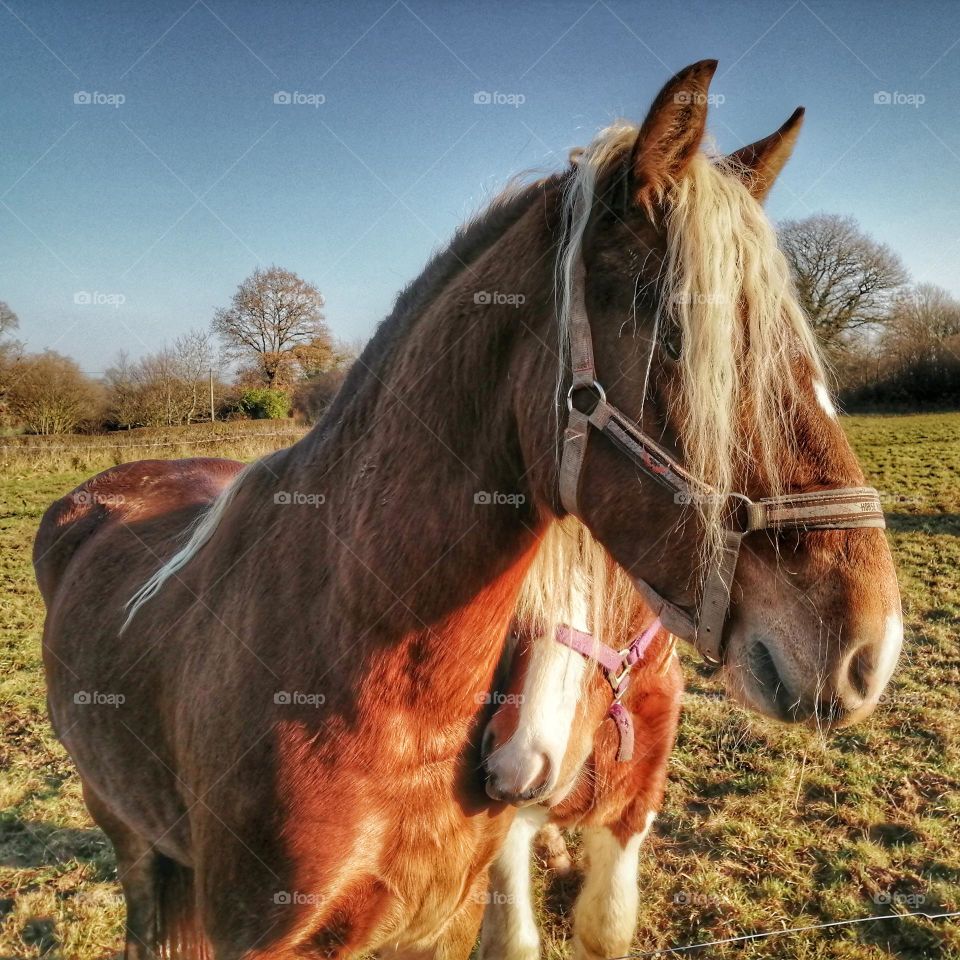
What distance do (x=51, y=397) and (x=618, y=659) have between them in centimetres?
1856

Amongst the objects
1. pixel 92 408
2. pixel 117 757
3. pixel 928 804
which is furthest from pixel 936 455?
pixel 92 408

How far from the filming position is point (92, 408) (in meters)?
16.9

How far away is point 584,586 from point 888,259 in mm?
10353

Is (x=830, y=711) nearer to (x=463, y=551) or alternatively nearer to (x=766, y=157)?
(x=463, y=551)

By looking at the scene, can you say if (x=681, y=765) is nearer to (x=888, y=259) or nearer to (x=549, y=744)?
(x=549, y=744)

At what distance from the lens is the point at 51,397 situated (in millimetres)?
16594

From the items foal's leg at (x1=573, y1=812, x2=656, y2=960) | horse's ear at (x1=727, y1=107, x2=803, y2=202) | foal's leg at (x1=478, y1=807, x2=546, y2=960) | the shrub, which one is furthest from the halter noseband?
the shrub

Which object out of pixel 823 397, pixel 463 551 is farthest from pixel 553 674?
pixel 823 397

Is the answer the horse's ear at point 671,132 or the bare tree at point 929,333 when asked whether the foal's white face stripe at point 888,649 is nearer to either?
the horse's ear at point 671,132

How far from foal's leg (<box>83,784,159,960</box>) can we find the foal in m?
1.51

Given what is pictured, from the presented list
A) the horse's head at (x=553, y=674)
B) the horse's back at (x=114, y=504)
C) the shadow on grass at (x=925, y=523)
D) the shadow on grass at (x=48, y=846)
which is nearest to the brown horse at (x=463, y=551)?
the horse's head at (x=553, y=674)

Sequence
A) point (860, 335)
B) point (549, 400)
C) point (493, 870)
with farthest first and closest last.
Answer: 1. point (860, 335)
2. point (493, 870)
3. point (549, 400)

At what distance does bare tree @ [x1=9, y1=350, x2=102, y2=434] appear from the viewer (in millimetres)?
16484

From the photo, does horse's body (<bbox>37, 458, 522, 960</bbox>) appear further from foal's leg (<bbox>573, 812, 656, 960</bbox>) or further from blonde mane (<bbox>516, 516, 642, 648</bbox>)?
foal's leg (<bbox>573, 812, 656, 960</bbox>)
